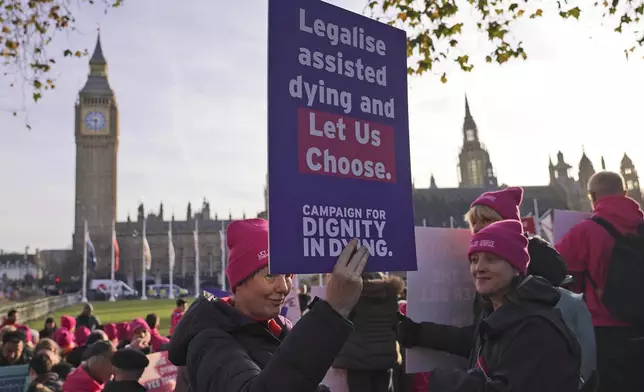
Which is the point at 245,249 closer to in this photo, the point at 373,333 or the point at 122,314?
the point at 373,333

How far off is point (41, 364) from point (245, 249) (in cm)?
416

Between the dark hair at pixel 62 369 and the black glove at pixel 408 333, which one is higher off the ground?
the black glove at pixel 408 333

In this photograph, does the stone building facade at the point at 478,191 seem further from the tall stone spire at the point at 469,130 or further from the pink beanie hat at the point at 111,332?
the pink beanie hat at the point at 111,332

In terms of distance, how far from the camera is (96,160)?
291 ft

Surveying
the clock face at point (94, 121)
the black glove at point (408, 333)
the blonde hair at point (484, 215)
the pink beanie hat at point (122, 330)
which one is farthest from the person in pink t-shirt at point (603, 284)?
the clock face at point (94, 121)

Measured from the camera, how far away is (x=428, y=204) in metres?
79.1

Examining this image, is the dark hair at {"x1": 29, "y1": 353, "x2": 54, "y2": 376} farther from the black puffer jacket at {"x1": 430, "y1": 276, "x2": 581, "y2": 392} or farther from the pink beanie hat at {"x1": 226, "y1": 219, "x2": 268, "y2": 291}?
the black puffer jacket at {"x1": 430, "y1": 276, "x2": 581, "y2": 392}

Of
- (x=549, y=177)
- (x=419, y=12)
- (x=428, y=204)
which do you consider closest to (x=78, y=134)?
(x=428, y=204)

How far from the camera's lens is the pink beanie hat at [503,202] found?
10.3 ft

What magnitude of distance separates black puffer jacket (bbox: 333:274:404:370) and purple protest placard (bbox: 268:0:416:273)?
7.39ft

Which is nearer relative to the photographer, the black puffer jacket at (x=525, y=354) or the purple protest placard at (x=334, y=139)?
the purple protest placard at (x=334, y=139)

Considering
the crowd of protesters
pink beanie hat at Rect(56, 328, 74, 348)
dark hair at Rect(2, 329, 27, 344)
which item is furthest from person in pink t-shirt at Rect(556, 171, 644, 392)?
pink beanie hat at Rect(56, 328, 74, 348)

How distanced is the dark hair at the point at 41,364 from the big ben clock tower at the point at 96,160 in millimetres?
81532

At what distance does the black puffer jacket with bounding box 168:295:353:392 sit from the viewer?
146 cm
